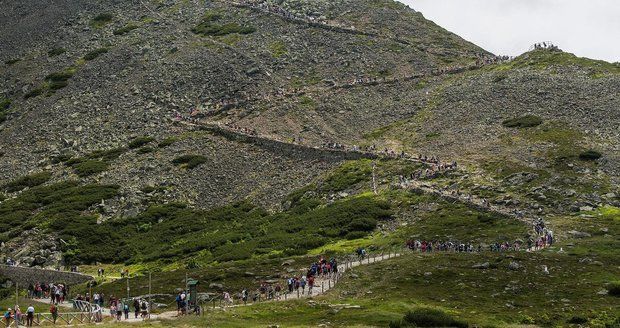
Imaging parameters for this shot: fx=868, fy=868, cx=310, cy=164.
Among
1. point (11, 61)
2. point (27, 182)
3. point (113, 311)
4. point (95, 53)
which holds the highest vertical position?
point (11, 61)

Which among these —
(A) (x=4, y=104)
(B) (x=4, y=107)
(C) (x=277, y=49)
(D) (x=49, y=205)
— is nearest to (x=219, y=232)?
(D) (x=49, y=205)

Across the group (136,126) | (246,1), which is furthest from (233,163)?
(246,1)

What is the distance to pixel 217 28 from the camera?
171 m

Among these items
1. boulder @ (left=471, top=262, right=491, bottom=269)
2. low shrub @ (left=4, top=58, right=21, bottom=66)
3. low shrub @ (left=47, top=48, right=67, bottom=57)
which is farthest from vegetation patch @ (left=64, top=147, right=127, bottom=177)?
boulder @ (left=471, top=262, right=491, bottom=269)

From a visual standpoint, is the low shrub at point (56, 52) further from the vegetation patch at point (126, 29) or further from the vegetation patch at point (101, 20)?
the vegetation patch at point (101, 20)

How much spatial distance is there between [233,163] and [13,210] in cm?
2896

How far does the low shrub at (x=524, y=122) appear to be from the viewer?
11388 centimetres

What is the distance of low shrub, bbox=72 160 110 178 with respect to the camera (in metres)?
121

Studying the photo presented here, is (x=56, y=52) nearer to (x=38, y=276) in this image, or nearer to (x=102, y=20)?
(x=102, y=20)

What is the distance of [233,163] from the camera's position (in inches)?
4633

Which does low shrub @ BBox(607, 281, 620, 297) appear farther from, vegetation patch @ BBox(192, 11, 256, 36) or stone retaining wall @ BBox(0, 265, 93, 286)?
vegetation patch @ BBox(192, 11, 256, 36)

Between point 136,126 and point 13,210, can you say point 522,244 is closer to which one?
point 13,210

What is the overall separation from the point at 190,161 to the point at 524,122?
148 feet

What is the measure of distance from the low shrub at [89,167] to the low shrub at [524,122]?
55.6 metres
